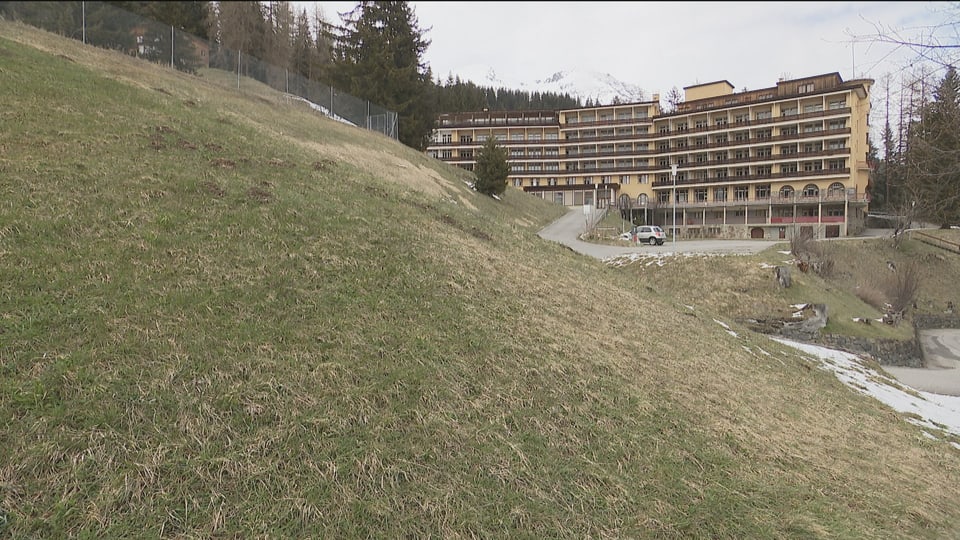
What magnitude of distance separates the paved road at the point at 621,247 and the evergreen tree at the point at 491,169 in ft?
15.8

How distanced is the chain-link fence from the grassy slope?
16.1 m

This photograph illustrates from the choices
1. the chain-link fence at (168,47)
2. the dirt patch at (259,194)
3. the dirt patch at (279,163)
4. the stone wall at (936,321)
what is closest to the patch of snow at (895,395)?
the dirt patch at (259,194)

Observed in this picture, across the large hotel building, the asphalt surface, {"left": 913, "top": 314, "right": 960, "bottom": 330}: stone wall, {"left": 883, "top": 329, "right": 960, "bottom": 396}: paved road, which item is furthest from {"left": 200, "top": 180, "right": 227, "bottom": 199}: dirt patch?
the large hotel building

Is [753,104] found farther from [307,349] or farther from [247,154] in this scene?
→ [307,349]

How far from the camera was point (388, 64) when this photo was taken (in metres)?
38.7

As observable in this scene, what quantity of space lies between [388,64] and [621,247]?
22.8 meters

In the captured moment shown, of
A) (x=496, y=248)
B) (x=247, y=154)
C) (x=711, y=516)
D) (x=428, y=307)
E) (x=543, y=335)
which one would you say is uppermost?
(x=247, y=154)

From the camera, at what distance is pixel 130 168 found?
9.05 metres

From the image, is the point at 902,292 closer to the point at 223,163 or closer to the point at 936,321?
the point at 936,321

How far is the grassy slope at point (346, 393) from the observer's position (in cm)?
389

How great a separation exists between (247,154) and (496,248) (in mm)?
6540

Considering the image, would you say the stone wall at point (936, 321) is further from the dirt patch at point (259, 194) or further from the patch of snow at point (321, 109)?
the patch of snow at point (321, 109)

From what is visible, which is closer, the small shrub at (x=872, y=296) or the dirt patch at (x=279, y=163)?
the dirt patch at (x=279, y=163)

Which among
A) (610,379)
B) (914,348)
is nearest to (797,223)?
(914,348)
